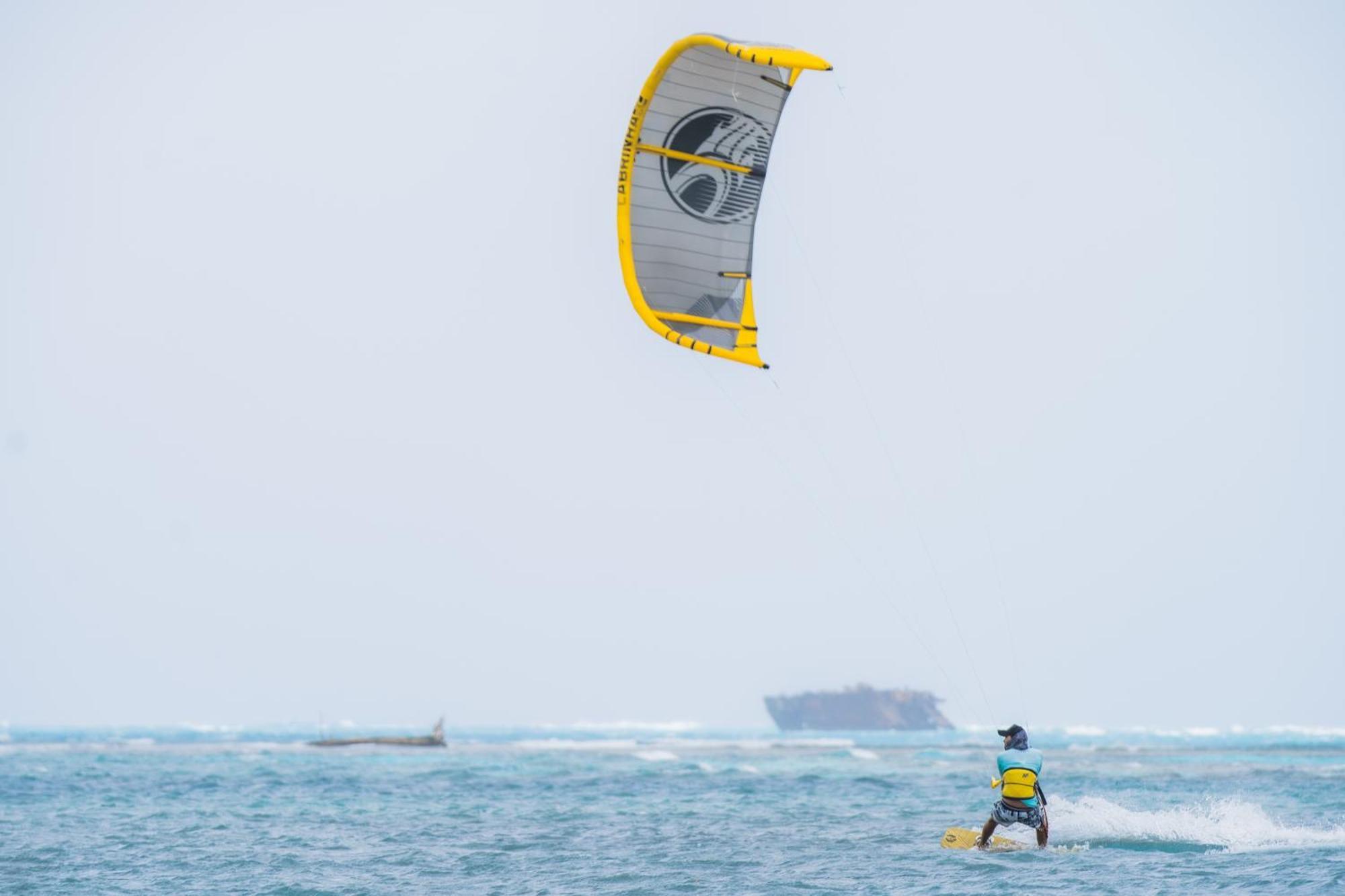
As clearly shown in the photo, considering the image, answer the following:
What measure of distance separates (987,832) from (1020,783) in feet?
4.26

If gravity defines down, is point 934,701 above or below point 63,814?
above

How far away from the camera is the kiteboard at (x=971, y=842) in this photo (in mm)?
19000

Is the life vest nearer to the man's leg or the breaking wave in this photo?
the man's leg

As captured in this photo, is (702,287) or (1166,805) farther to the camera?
(1166,805)

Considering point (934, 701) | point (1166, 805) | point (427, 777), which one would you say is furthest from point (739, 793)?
point (934, 701)

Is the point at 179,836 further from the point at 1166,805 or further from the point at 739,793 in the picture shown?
the point at 1166,805

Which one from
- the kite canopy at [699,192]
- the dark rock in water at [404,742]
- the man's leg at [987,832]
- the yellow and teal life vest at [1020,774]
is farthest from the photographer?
the dark rock in water at [404,742]

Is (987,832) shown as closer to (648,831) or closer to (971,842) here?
(971,842)

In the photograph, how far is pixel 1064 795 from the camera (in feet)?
104

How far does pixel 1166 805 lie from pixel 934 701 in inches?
5566

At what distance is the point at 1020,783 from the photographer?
17812 millimetres

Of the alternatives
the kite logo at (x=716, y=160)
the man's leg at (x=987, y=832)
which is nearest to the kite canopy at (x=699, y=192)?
the kite logo at (x=716, y=160)

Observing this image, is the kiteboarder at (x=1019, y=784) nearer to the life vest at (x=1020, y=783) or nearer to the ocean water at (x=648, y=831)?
the life vest at (x=1020, y=783)

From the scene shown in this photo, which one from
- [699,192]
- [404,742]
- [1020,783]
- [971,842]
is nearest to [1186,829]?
[971,842]
